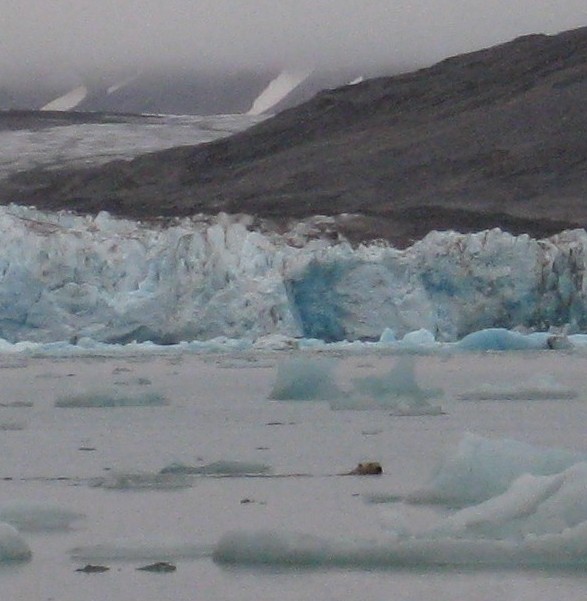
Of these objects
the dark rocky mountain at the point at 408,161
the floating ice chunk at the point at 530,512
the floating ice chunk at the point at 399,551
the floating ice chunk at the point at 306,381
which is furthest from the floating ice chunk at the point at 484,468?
the dark rocky mountain at the point at 408,161

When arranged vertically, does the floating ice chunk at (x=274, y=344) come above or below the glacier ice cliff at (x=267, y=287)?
below

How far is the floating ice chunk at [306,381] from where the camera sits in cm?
799

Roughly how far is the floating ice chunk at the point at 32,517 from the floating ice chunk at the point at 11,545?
431 mm

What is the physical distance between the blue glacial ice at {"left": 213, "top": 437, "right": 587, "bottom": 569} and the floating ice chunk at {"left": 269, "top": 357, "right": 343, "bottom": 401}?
489cm

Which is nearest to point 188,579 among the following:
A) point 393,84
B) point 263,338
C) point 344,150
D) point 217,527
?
point 217,527

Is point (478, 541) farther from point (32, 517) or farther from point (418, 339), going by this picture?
point (418, 339)

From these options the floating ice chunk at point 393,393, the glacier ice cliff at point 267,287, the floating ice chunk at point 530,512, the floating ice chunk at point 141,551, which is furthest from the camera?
the glacier ice cliff at point 267,287

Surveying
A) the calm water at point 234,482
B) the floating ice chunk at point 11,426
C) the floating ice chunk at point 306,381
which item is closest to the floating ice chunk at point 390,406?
the calm water at point 234,482

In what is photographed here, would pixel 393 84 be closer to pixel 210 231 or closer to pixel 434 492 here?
pixel 210 231

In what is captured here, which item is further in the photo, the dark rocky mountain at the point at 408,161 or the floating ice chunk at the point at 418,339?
the dark rocky mountain at the point at 408,161

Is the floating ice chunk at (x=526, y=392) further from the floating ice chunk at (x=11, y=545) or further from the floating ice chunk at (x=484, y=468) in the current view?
the floating ice chunk at (x=11, y=545)

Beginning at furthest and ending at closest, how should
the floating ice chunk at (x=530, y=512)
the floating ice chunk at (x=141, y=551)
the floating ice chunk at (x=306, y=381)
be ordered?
the floating ice chunk at (x=306, y=381)
the floating ice chunk at (x=141, y=551)
the floating ice chunk at (x=530, y=512)

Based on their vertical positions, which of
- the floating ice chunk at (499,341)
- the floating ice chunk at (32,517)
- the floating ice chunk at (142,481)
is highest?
the floating ice chunk at (32,517)

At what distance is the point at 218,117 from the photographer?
91.6 m
